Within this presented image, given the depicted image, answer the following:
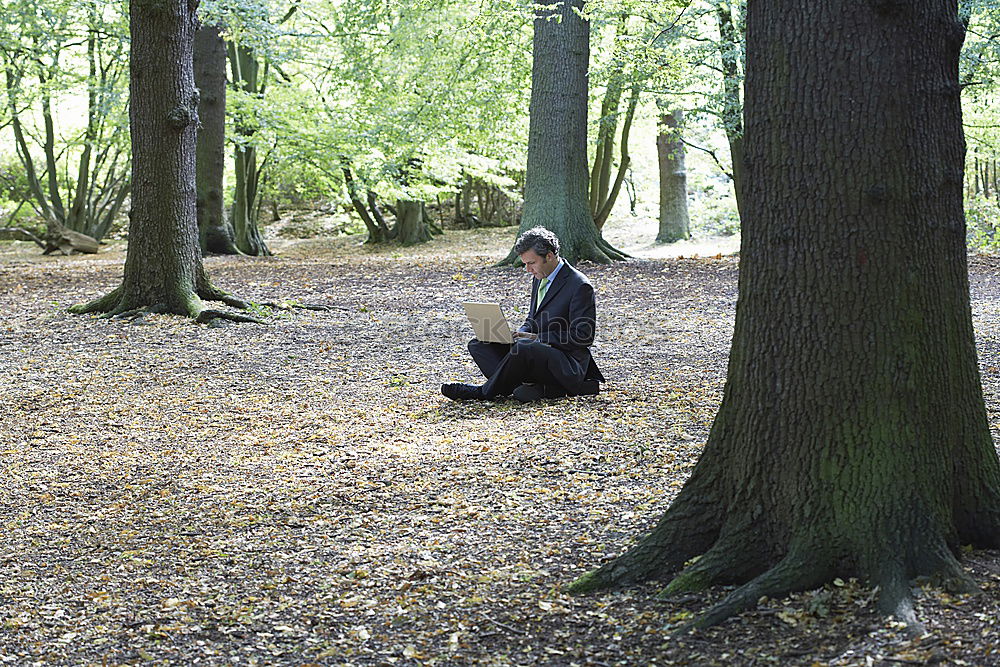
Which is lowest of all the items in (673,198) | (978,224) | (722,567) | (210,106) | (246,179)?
(722,567)

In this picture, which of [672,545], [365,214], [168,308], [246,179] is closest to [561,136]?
[168,308]

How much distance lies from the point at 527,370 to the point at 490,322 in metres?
0.41

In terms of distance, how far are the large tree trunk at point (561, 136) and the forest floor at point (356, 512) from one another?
20.4 feet

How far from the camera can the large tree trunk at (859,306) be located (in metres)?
3.16

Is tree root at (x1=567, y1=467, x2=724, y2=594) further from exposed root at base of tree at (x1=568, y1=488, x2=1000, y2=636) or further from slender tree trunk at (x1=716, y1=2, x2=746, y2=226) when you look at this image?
slender tree trunk at (x1=716, y1=2, x2=746, y2=226)

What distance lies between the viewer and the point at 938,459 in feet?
10.7

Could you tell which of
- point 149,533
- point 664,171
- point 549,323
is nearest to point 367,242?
point 664,171

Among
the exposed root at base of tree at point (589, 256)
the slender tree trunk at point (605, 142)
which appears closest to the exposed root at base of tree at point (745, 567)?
the exposed root at base of tree at point (589, 256)

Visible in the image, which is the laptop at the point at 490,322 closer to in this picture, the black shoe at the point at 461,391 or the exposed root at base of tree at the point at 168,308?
the black shoe at the point at 461,391

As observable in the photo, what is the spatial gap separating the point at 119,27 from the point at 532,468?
16.6 meters

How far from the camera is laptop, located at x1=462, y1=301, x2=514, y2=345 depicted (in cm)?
684

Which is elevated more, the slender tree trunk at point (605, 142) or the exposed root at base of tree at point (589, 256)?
the slender tree trunk at point (605, 142)

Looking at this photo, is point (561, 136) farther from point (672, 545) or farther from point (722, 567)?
point (722, 567)

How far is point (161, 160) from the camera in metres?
10.9
